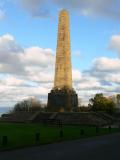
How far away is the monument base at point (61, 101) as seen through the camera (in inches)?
2564

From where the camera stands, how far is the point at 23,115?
2517 inches

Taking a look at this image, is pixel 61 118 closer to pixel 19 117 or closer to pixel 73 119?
pixel 73 119

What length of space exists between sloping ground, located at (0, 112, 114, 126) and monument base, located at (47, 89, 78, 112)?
3.21 meters

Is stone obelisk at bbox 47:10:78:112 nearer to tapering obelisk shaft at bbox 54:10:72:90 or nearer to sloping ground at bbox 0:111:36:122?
tapering obelisk shaft at bbox 54:10:72:90

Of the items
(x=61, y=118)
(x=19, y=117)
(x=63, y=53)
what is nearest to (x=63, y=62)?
(x=63, y=53)

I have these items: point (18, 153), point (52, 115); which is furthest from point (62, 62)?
point (18, 153)

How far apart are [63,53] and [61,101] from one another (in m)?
7.66

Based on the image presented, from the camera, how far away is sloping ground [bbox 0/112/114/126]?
56.4 metres

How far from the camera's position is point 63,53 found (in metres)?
63.7

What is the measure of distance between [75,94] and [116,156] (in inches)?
1923

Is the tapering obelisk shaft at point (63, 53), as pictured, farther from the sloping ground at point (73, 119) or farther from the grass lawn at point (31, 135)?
the grass lawn at point (31, 135)

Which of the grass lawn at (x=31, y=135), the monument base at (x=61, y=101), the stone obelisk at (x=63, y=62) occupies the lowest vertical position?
the grass lawn at (x=31, y=135)

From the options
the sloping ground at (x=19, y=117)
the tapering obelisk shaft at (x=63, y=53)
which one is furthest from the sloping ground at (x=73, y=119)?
the tapering obelisk shaft at (x=63, y=53)

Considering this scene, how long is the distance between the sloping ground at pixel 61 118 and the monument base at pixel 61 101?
321cm
